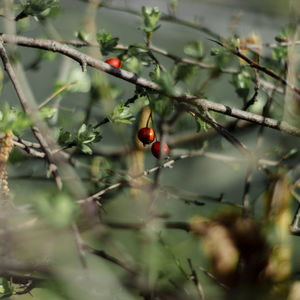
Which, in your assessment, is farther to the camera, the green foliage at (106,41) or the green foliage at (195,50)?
the green foliage at (195,50)

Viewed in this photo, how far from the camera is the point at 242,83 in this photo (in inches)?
43.1

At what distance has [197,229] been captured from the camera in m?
0.78

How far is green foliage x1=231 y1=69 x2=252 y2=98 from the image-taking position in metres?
1.09

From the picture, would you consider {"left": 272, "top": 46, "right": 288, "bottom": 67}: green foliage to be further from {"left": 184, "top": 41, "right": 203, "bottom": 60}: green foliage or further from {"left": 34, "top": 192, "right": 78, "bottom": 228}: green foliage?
{"left": 34, "top": 192, "right": 78, "bottom": 228}: green foliage

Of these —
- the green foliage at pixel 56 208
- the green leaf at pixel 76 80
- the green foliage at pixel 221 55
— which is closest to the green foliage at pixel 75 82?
the green leaf at pixel 76 80

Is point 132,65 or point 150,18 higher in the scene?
point 150,18

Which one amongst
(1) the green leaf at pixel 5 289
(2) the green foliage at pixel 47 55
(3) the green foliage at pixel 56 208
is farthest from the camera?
(2) the green foliage at pixel 47 55

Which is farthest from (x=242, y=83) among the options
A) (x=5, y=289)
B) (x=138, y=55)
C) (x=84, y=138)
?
(x=5, y=289)

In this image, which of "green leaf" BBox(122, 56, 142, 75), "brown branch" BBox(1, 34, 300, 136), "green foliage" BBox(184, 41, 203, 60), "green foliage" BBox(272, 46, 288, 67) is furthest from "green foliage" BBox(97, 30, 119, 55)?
"green foliage" BBox(272, 46, 288, 67)

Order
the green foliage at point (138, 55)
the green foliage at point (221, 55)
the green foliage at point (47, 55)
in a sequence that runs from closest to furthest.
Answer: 1. the green foliage at point (221, 55)
2. the green foliage at point (138, 55)
3. the green foliage at point (47, 55)

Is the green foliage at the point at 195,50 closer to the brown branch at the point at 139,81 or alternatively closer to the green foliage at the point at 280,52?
the green foliage at the point at 280,52

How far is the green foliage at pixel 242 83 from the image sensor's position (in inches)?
42.8

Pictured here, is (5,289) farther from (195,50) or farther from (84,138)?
(195,50)

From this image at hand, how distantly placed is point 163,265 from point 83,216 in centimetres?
22
